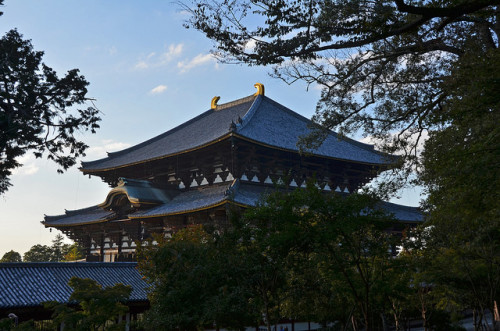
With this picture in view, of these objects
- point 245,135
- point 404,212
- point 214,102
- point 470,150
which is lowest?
point 470,150

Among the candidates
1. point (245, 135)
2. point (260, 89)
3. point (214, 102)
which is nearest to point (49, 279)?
point (245, 135)

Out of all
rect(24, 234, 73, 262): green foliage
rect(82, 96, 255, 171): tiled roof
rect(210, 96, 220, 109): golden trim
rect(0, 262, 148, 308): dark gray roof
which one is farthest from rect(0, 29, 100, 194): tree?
rect(24, 234, 73, 262): green foliage

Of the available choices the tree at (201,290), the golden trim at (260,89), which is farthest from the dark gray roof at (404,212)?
the tree at (201,290)

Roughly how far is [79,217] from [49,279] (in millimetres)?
18208

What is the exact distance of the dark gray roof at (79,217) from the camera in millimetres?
35706

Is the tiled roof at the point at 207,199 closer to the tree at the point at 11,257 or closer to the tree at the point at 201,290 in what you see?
the tree at the point at 201,290

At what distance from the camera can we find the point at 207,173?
3184cm

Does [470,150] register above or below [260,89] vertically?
below

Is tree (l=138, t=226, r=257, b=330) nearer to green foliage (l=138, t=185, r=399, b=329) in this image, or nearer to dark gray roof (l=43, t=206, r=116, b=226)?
green foliage (l=138, t=185, r=399, b=329)

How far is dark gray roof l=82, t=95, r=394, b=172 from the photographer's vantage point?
32625 millimetres

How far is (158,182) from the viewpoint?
33.5 m

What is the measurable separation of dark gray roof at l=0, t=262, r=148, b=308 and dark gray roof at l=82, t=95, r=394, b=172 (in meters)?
10.1

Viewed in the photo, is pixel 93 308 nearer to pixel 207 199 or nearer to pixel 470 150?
pixel 470 150

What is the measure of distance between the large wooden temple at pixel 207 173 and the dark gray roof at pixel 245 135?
113mm
